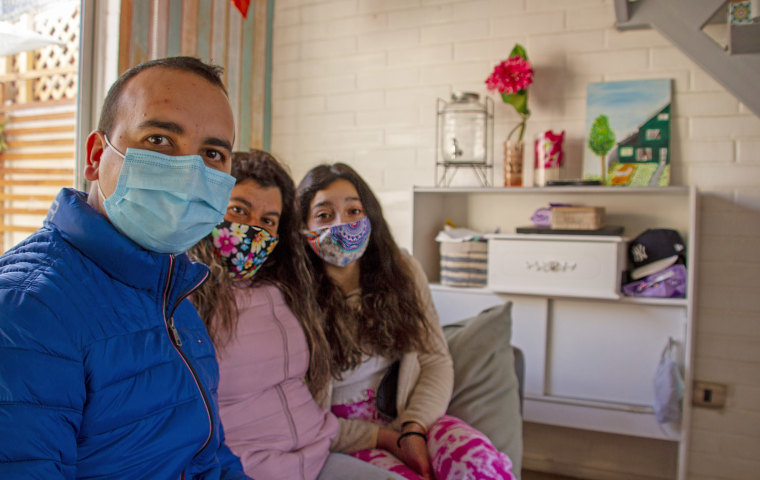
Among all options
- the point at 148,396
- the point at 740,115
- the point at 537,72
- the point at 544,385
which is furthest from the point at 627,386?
the point at 148,396

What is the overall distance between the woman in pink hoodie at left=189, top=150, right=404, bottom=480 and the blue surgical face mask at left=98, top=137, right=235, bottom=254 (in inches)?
17.7

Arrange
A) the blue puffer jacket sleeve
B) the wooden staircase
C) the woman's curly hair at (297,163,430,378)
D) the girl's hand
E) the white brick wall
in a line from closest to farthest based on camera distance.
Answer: the blue puffer jacket sleeve, the girl's hand, the woman's curly hair at (297,163,430,378), the wooden staircase, the white brick wall

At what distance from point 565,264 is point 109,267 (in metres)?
2.04

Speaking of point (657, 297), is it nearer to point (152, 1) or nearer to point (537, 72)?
point (537, 72)

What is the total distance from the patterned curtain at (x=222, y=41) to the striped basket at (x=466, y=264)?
1316mm

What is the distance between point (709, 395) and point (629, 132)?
1260 mm

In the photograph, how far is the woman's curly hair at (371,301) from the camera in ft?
5.59

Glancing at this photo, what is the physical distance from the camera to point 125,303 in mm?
847

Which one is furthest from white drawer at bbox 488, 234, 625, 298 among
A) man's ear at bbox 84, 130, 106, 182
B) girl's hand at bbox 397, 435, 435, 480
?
man's ear at bbox 84, 130, 106, 182

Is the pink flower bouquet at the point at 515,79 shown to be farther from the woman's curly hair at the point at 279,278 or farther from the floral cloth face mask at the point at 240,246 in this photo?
the floral cloth face mask at the point at 240,246

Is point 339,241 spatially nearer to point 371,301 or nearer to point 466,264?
point 371,301

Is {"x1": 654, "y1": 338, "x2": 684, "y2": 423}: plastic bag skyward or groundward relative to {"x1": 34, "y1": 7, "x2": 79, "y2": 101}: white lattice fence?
groundward

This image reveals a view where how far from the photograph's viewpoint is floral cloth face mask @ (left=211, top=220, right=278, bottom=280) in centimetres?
140

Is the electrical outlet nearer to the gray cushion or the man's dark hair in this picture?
the gray cushion
